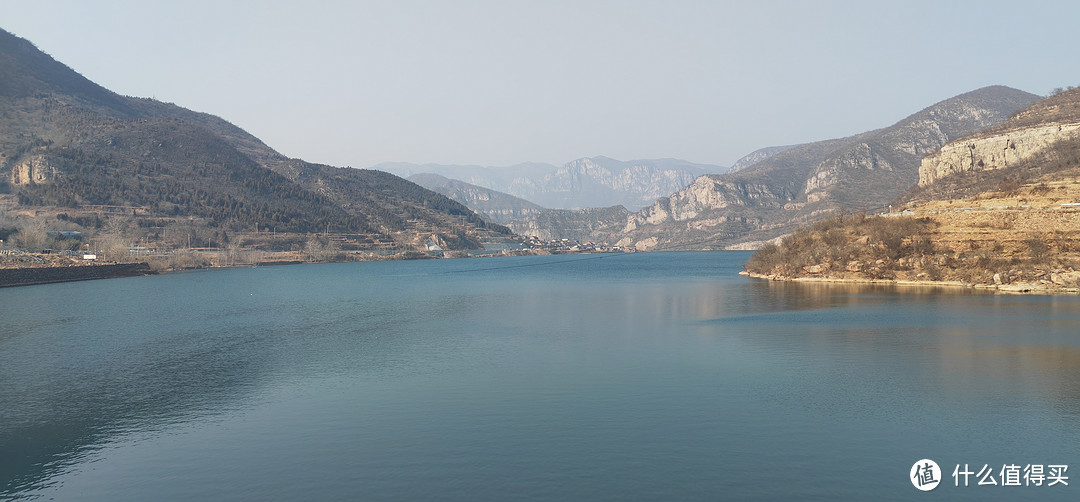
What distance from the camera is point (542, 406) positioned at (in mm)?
25156

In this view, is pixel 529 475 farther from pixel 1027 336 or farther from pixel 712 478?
pixel 1027 336

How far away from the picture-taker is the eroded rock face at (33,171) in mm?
160875

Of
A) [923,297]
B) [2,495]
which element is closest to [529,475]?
[2,495]

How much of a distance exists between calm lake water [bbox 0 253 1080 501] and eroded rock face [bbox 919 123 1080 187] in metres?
77.4

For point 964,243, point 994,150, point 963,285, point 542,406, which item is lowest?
point 542,406

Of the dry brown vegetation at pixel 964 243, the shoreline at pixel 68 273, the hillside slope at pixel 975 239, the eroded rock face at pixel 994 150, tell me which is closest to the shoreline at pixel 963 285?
the hillside slope at pixel 975 239

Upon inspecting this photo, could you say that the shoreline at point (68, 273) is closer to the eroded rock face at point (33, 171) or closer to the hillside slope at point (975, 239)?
the eroded rock face at point (33, 171)

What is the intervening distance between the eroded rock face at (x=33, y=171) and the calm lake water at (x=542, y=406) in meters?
140

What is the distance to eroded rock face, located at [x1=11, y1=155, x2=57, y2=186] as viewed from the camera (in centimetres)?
16088

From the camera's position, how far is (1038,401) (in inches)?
965

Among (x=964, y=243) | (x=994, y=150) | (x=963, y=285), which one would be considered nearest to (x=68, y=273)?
(x=963, y=285)

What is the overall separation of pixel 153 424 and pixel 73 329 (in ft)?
102

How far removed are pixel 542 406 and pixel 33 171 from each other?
624 ft

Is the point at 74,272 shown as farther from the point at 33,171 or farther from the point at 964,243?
the point at 964,243
